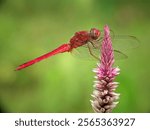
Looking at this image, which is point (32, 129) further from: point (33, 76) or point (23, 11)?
point (23, 11)

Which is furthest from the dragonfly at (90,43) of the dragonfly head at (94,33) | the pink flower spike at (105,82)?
the pink flower spike at (105,82)

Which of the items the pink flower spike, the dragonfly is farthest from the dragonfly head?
the pink flower spike

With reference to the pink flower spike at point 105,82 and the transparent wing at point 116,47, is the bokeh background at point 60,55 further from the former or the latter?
the pink flower spike at point 105,82

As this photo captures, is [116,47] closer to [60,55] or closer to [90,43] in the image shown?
[90,43]

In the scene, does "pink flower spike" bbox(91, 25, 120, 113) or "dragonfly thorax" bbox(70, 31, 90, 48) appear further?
"dragonfly thorax" bbox(70, 31, 90, 48)

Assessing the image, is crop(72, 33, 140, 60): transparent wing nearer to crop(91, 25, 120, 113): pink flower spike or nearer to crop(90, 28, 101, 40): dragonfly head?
crop(90, 28, 101, 40): dragonfly head
